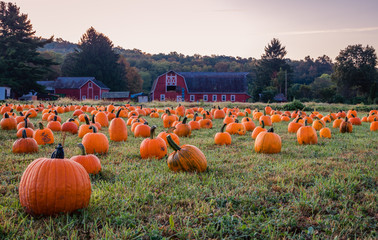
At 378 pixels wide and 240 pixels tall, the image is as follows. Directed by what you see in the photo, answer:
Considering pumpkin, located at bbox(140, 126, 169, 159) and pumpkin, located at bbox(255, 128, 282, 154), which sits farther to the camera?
pumpkin, located at bbox(255, 128, 282, 154)

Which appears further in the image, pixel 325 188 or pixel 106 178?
pixel 106 178

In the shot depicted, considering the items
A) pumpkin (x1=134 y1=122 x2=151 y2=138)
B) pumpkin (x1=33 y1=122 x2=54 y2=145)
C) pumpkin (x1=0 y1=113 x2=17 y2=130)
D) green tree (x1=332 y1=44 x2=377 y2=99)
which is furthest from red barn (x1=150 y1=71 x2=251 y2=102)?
pumpkin (x1=33 y1=122 x2=54 y2=145)

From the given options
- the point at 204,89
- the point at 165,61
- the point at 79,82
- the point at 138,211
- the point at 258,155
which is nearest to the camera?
the point at 138,211

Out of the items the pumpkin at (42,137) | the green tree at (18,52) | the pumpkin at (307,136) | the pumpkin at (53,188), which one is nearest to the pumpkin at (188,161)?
the pumpkin at (53,188)

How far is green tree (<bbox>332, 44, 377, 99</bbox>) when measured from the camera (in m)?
56.5

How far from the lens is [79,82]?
189ft

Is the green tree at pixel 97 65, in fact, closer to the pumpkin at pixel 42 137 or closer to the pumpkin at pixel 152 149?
the pumpkin at pixel 42 137

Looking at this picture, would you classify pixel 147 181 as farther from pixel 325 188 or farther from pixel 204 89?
pixel 204 89

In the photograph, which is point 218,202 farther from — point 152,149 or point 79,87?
point 79,87

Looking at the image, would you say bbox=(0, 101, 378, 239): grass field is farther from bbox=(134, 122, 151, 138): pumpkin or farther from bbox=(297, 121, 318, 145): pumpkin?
bbox=(134, 122, 151, 138): pumpkin

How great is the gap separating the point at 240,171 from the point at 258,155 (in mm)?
1209

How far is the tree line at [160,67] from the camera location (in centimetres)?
4153

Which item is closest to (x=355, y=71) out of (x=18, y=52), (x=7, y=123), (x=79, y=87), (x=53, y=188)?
(x=79, y=87)

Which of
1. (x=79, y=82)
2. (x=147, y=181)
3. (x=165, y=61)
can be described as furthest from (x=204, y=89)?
(x=147, y=181)
